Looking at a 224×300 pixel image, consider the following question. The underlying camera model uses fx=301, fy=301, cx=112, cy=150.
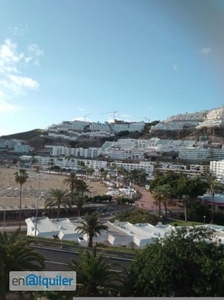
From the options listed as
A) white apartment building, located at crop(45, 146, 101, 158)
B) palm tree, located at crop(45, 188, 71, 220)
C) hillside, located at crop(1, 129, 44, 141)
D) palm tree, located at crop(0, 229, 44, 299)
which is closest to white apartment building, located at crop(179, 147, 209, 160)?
white apartment building, located at crop(45, 146, 101, 158)

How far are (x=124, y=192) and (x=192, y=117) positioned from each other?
75.7m

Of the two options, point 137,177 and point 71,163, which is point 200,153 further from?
point 71,163

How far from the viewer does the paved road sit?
7.86 metres

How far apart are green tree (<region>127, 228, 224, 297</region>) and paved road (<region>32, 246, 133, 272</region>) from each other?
2090 millimetres

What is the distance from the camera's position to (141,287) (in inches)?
223

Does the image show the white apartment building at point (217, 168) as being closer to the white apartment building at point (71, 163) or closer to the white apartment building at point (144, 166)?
the white apartment building at point (144, 166)

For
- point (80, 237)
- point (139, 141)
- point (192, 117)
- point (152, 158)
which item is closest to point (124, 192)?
point (80, 237)

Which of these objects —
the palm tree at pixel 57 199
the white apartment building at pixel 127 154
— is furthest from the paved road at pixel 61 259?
the white apartment building at pixel 127 154

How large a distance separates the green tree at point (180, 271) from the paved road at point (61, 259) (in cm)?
209

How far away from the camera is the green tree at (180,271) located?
5.38 meters

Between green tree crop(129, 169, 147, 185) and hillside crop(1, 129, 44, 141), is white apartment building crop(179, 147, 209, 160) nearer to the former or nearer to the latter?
green tree crop(129, 169, 147, 185)

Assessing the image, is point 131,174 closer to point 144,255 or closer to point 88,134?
point 144,255

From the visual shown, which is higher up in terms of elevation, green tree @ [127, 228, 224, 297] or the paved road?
green tree @ [127, 228, 224, 297]

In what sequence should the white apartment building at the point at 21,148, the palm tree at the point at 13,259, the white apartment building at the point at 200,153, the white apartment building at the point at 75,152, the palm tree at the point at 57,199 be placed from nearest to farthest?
the palm tree at the point at 13,259
the palm tree at the point at 57,199
the white apartment building at the point at 200,153
the white apartment building at the point at 75,152
the white apartment building at the point at 21,148
